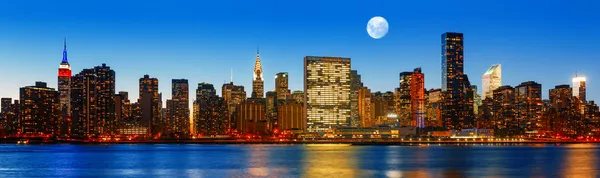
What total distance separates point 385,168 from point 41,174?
43.9m

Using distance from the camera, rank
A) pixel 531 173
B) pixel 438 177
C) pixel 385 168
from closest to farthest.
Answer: pixel 438 177 → pixel 531 173 → pixel 385 168

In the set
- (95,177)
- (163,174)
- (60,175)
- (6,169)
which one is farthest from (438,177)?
(6,169)

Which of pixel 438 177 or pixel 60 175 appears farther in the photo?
pixel 60 175

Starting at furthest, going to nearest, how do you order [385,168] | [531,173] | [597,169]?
[385,168], [597,169], [531,173]

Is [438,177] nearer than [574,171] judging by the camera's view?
Yes

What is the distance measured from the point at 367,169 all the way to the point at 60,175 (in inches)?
1500

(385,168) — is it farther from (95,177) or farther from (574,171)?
(95,177)

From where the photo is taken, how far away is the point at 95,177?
292 ft

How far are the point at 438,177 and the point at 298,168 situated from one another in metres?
23.3

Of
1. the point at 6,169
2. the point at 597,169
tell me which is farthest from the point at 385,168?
the point at 6,169

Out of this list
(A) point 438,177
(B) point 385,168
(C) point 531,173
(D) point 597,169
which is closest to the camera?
(A) point 438,177

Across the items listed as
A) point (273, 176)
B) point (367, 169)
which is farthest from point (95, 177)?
point (367, 169)

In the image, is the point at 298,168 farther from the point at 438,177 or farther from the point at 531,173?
the point at 531,173

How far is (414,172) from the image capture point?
3720 inches
